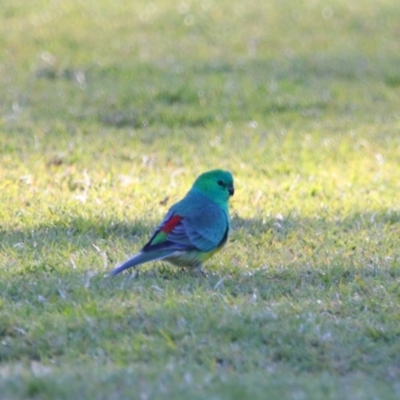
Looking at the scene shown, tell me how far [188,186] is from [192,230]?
2.44 m

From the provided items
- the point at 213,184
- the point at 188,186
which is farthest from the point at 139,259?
the point at 188,186

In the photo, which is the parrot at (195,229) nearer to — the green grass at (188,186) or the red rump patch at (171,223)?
the red rump patch at (171,223)

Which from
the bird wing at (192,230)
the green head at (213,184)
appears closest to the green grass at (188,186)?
the bird wing at (192,230)

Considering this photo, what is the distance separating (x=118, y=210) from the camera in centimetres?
738

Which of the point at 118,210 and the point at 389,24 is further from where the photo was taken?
the point at 389,24

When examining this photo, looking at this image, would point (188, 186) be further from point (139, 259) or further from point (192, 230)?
point (139, 259)

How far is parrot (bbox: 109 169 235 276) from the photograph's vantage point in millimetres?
5691

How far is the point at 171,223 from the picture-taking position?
5.89 metres

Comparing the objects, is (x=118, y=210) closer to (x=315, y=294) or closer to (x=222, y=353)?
(x=315, y=294)

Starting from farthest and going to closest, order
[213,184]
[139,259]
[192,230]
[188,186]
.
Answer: [188,186]
[213,184]
[192,230]
[139,259]

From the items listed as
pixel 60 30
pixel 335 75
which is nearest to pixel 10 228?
pixel 335 75

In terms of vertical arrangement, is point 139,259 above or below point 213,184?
below

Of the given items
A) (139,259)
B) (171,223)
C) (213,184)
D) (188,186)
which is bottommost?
(188,186)

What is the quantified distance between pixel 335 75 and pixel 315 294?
25.3ft
